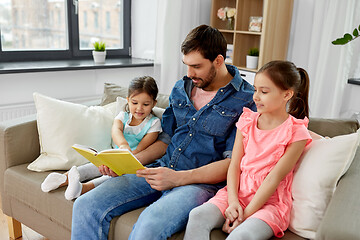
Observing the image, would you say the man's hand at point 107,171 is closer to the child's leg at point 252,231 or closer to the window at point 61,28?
the child's leg at point 252,231

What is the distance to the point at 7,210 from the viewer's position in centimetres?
199

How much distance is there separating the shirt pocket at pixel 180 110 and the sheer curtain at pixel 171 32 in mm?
1778

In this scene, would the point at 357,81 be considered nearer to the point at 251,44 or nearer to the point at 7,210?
the point at 251,44

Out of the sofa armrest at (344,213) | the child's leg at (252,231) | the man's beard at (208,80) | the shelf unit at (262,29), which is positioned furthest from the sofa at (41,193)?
the shelf unit at (262,29)

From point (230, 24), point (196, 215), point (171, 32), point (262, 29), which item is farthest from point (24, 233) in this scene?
point (230, 24)

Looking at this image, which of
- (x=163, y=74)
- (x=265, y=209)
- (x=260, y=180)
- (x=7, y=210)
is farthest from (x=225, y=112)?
(x=163, y=74)

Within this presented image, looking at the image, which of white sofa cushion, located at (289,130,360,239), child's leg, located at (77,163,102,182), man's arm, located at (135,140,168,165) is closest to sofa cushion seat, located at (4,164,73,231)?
child's leg, located at (77,163,102,182)

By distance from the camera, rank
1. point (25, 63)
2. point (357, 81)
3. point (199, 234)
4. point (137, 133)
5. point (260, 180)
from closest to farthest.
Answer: point (199, 234), point (260, 180), point (137, 133), point (357, 81), point (25, 63)

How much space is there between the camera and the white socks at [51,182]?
1.72 m

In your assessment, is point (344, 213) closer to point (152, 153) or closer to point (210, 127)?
point (210, 127)

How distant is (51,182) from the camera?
1.73 m

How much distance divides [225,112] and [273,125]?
0.22m

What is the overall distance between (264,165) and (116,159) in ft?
1.79

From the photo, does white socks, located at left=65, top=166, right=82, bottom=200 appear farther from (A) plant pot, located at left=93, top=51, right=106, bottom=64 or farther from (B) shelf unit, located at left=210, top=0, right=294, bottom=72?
(B) shelf unit, located at left=210, top=0, right=294, bottom=72
